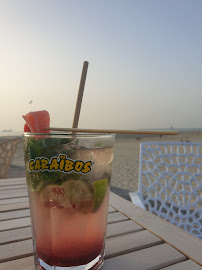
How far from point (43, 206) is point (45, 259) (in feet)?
0.48

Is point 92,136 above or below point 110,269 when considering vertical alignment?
above

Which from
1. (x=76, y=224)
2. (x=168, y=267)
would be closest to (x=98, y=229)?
(x=76, y=224)

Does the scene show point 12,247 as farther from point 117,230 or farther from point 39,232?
point 117,230

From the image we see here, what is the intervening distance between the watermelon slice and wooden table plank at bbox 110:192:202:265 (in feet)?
1.81

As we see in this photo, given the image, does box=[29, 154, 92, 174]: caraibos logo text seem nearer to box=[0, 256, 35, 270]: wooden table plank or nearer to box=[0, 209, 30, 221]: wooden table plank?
box=[0, 256, 35, 270]: wooden table plank

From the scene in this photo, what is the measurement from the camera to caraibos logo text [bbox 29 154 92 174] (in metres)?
0.67

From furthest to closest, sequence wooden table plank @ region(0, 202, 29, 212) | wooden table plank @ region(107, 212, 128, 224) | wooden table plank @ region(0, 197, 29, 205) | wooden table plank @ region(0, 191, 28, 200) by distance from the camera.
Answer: wooden table plank @ region(0, 191, 28, 200) < wooden table plank @ region(0, 197, 29, 205) < wooden table plank @ region(0, 202, 29, 212) < wooden table plank @ region(107, 212, 128, 224)

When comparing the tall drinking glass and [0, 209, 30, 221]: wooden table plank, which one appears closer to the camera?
the tall drinking glass

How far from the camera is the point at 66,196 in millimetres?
686

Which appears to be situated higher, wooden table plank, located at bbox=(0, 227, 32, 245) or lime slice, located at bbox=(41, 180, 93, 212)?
lime slice, located at bbox=(41, 180, 93, 212)

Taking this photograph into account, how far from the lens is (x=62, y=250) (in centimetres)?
69

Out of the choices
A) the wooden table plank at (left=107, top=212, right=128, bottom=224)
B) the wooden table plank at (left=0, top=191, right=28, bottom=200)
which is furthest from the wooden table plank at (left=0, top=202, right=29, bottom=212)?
the wooden table plank at (left=107, top=212, right=128, bottom=224)

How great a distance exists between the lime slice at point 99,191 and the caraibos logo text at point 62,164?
0.22ft

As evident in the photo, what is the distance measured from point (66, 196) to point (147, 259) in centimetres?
32
